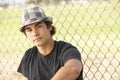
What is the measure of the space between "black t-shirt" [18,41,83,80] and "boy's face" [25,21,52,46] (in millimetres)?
129

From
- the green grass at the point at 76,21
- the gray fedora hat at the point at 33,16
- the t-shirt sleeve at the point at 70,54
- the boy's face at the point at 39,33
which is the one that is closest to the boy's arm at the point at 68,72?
the t-shirt sleeve at the point at 70,54

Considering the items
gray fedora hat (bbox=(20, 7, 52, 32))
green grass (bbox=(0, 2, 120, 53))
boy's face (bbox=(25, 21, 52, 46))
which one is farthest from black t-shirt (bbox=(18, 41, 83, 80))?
green grass (bbox=(0, 2, 120, 53))

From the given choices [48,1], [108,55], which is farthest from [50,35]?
[108,55]

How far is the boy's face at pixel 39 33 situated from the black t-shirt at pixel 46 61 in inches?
5.1

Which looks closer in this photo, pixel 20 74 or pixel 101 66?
pixel 20 74

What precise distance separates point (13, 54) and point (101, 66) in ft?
8.61

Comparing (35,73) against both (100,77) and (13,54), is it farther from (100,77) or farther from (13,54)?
(13,54)

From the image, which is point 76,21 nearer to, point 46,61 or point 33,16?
point 46,61

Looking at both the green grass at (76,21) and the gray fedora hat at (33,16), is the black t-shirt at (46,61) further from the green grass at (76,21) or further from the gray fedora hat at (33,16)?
the green grass at (76,21)

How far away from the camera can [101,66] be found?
20.9ft

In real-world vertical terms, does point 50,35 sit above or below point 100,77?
above

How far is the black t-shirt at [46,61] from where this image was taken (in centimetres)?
284

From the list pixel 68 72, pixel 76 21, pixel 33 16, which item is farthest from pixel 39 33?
pixel 76 21

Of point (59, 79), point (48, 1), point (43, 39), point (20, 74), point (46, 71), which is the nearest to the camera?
point (59, 79)
